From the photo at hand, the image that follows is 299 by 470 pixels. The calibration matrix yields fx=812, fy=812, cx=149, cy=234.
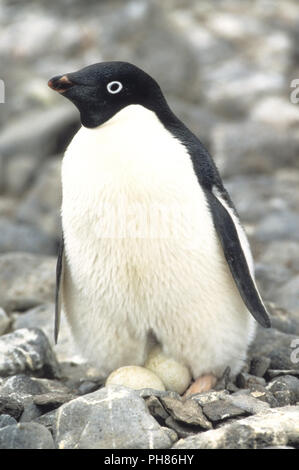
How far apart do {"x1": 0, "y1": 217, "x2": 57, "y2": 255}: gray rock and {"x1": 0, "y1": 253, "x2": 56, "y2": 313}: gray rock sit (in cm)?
102

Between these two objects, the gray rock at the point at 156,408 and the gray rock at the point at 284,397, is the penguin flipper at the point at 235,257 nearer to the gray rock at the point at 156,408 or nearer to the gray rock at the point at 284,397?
the gray rock at the point at 284,397

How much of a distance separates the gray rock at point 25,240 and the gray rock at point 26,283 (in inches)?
40.0

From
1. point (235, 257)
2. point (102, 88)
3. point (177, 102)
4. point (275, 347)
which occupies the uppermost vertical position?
point (177, 102)

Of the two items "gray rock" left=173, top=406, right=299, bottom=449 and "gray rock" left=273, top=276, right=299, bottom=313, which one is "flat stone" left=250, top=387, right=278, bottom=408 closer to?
"gray rock" left=173, top=406, right=299, bottom=449

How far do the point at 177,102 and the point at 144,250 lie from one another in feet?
18.7

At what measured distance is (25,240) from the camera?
5.83 meters

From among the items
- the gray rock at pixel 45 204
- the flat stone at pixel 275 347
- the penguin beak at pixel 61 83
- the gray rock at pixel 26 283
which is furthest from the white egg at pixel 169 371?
the gray rock at pixel 45 204

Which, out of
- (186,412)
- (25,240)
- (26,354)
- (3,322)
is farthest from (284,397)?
(25,240)

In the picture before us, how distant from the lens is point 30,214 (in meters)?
6.80

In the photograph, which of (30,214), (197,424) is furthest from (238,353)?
(30,214)

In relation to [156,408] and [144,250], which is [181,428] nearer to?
[156,408]

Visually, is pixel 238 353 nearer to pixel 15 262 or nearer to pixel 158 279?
pixel 158 279

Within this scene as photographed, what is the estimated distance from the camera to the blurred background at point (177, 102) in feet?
18.8

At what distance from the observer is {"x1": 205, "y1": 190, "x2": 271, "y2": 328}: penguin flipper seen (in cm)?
307
